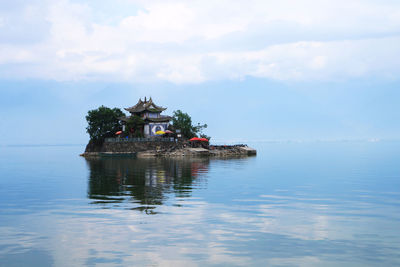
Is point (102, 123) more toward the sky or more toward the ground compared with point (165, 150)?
more toward the sky

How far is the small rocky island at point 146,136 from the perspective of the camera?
75.9 meters

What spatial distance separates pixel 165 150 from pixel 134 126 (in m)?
9.91

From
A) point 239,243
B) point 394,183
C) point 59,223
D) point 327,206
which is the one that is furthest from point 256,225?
point 394,183

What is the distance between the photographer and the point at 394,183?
32156 millimetres

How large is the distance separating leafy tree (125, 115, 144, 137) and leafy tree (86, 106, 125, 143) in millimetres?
4194

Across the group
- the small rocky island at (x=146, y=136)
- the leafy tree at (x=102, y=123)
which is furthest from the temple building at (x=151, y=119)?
the leafy tree at (x=102, y=123)

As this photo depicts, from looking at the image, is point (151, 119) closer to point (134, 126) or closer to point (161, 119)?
point (161, 119)

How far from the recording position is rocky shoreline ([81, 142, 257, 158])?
242ft

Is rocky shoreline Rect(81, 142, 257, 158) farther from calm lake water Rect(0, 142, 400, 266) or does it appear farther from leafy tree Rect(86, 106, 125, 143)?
calm lake water Rect(0, 142, 400, 266)

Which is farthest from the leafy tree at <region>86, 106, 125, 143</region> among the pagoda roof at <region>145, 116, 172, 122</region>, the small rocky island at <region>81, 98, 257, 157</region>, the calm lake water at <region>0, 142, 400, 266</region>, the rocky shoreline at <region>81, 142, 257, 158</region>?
the calm lake water at <region>0, 142, 400, 266</region>

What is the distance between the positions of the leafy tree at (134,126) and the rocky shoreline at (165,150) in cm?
361

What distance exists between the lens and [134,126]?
80.0m

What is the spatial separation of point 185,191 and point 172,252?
45.1ft

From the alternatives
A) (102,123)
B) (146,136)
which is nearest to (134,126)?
(146,136)
